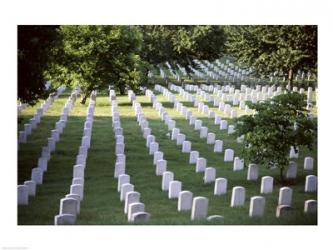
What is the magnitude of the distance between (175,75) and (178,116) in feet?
7.22

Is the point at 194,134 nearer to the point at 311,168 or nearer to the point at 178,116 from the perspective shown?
the point at 178,116

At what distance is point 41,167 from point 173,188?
2.63 m

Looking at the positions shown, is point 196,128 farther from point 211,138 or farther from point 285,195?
point 285,195

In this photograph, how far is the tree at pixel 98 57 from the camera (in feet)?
48.4

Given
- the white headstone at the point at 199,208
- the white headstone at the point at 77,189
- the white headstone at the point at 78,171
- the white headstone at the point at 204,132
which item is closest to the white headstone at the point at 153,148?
the white headstone at the point at 204,132

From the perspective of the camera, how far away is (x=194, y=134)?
639 inches

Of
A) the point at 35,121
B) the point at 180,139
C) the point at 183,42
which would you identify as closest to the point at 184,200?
the point at 183,42

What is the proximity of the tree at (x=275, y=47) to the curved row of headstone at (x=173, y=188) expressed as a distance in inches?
101

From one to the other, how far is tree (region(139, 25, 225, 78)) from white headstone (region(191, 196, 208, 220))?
3538 millimetres

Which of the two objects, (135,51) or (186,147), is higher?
(135,51)

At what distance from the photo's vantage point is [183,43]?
13594mm

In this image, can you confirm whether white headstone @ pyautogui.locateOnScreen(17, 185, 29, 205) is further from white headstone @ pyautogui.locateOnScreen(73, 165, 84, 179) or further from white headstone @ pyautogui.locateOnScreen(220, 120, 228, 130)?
white headstone @ pyautogui.locateOnScreen(220, 120, 228, 130)

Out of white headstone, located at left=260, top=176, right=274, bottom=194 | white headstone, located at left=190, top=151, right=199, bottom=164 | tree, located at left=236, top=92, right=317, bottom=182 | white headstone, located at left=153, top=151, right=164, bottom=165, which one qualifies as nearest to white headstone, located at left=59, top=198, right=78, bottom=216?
white headstone, located at left=153, top=151, right=164, bottom=165
